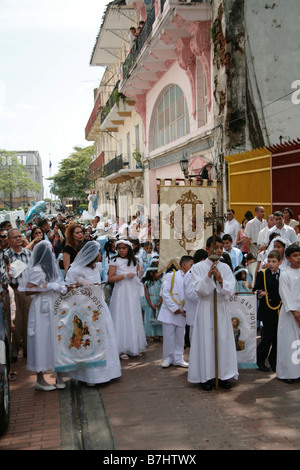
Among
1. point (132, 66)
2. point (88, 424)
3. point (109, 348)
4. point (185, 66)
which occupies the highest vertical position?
point (132, 66)

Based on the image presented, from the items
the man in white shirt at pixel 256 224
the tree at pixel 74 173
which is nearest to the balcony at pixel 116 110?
the man in white shirt at pixel 256 224

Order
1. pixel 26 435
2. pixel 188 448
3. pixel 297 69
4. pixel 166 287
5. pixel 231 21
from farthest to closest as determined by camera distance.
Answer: pixel 297 69, pixel 231 21, pixel 166 287, pixel 26 435, pixel 188 448

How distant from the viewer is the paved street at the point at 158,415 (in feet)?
15.6

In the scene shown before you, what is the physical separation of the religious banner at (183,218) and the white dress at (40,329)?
10.1ft

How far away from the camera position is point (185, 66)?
626 inches

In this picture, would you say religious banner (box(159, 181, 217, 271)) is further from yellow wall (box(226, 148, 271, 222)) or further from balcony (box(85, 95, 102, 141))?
balcony (box(85, 95, 102, 141))

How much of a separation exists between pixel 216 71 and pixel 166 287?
8.43 m

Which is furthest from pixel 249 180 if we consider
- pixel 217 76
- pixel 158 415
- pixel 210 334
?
pixel 158 415

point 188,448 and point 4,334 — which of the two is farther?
point 4,334

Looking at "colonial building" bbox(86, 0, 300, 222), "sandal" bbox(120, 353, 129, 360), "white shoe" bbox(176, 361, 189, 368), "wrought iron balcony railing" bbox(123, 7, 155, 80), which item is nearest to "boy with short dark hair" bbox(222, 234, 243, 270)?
"colonial building" bbox(86, 0, 300, 222)

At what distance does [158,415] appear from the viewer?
538cm

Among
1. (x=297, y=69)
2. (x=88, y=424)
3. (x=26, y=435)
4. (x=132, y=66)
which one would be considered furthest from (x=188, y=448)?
(x=132, y=66)

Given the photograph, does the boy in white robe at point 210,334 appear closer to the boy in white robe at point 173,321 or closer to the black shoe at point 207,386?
the black shoe at point 207,386

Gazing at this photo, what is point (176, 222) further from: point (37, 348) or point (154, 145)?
point (154, 145)
